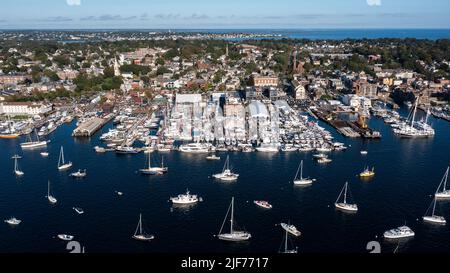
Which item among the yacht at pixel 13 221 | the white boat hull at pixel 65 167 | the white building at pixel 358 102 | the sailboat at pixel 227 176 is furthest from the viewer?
the white building at pixel 358 102

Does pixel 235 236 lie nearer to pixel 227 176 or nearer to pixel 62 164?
pixel 227 176

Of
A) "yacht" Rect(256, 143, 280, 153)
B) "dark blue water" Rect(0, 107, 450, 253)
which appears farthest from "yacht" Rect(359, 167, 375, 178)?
"yacht" Rect(256, 143, 280, 153)

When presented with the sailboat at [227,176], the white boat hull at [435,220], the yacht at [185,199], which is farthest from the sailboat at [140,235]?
the white boat hull at [435,220]

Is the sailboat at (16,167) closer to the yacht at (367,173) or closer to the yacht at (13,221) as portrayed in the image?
the yacht at (13,221)

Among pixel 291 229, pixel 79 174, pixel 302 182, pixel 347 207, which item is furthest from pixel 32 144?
pixel 347 207

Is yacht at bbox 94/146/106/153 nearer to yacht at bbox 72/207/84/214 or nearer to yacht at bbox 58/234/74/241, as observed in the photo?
yacht at bbox 72/207/84/214
